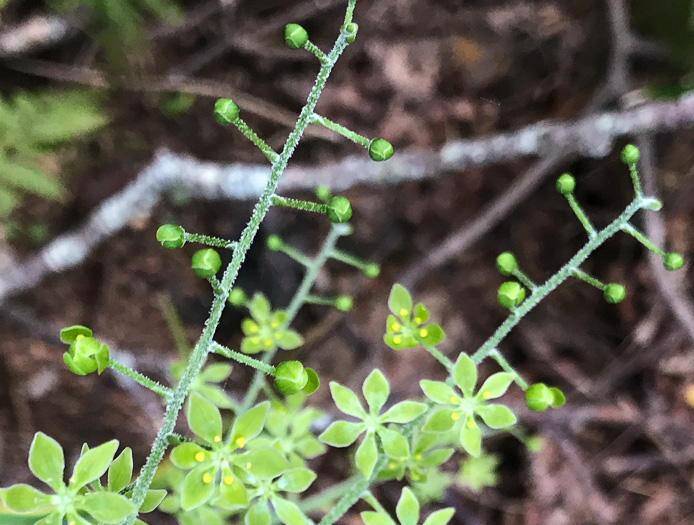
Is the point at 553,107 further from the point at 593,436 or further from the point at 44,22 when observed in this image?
the point at 44,22

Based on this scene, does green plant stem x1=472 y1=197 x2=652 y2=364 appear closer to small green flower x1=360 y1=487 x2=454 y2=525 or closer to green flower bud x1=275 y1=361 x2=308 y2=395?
small green flower x1=360 y1=487 x2=454 y2=525

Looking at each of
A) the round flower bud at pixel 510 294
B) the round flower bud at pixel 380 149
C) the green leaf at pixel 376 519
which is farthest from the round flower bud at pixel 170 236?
the green leaf at pixel 376 519

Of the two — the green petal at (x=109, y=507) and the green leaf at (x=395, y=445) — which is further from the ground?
the green leaf at (x=395, y=445)

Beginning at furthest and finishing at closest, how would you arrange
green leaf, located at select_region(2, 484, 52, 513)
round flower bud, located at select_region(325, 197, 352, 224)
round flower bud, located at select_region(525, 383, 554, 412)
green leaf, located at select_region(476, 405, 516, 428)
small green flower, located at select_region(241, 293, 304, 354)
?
small green flower, located at select_region(241, 293, 304, 354)
green leaf, located at select_region(476, 405, 516, 428)
round flower bud, located at select_region(525, 383, 554, 412)
round flower bud, located at select_region(325, 197, 352, 224)
green leaf, located at select_region(2, 484, 52, 513)

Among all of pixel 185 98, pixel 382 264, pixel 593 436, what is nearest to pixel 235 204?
pixel 185 98

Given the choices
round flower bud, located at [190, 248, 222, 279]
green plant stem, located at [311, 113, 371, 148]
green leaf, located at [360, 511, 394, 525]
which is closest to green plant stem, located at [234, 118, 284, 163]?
green plant stem, located at [311, 113, 371, 148]

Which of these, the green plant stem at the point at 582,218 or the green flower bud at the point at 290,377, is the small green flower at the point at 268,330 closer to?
the green flower bud at the point at 290,377
